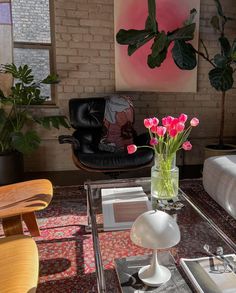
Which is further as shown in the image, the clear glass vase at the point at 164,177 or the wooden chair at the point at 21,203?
the clear glass vase at the point at 164,177

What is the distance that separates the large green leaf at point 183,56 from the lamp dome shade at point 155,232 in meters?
2.35

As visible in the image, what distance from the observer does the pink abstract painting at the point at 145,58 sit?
321cm

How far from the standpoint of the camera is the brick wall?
3.17 meters

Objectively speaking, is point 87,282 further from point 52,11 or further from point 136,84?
point 52,11

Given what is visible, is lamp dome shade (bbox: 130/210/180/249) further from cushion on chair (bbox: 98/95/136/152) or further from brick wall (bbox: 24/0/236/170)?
brick wall (bbox: 24/0/236/170)

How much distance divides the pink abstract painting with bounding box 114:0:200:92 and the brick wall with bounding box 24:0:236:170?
0.27ft

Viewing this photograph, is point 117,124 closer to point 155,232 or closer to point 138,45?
point 138,45

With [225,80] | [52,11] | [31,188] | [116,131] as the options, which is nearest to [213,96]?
[225,80]

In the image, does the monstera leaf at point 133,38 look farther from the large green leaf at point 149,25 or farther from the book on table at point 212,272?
the book on table at point 212,272

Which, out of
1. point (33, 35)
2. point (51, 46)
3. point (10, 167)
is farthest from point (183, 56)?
point (10, 167)

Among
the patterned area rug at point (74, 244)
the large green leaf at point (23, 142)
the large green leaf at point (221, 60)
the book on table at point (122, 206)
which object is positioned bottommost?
the patterned area rug at point (74, 244)

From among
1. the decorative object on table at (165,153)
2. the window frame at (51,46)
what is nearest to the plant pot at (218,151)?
the decorative object on table at (165,153)

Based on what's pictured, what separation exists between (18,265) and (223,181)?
153cm

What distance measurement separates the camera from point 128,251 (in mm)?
1309
